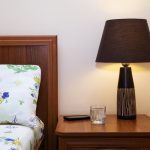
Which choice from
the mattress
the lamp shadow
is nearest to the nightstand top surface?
the mattress

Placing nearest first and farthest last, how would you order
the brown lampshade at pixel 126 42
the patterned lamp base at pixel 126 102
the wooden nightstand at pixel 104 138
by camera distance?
the wooden nightstand at pixel 104 138
the brown lampshade at pixel 126 42
the patterned lamp base at pixel 126 102

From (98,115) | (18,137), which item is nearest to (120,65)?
(98,115)

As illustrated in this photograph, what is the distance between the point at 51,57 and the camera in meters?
1.85

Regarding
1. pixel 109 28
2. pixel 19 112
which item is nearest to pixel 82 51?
pixel 109 28

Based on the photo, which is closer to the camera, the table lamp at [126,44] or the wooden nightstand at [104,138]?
the wooden nightstand at [104,138]

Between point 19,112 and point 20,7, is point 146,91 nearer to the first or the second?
point 19,112

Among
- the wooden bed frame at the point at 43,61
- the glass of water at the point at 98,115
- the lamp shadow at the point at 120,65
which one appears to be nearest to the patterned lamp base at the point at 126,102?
the glass of water at the point at 98,115

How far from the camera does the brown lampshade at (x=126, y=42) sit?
1.57 metres

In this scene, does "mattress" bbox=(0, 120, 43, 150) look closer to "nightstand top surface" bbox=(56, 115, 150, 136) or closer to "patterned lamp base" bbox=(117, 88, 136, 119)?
"nightstand top surface" bbox=(56, 115, 150, 136)

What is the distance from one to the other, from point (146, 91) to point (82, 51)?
1.59 ft

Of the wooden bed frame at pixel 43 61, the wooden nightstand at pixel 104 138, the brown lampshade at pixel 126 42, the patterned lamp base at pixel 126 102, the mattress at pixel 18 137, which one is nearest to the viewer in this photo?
the mattress at pixel 18 137

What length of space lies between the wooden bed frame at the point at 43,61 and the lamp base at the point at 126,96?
406 mm

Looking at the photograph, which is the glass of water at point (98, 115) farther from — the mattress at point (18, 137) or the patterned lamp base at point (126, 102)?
the mattress at point (18, 137)

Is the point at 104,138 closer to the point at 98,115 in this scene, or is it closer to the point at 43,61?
the point at 98,115
